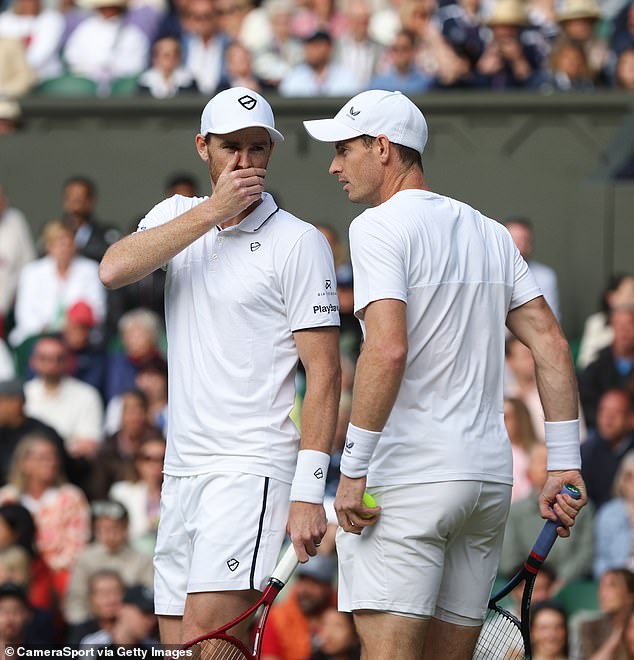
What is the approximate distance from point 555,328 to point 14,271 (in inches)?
317

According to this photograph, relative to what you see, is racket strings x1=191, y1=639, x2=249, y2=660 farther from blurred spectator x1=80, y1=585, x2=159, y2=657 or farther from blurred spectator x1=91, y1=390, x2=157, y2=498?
blurred spectator x1=91, y1=390, x2=157, y2=498

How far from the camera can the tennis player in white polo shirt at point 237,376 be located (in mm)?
4598

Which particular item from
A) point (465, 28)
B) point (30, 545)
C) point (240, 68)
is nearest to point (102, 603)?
point (30, 545)

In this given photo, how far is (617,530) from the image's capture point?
8914mm

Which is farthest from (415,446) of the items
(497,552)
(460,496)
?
(497,552)

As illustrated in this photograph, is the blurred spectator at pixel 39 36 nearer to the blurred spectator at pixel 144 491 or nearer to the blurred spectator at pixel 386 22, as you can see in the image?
the blurred spectator at pixel 386 22

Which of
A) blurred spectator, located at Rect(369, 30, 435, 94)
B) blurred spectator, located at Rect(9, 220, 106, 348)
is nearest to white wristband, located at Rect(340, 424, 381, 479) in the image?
blurred spectator, located at Rect(9, 220, 106, 348)

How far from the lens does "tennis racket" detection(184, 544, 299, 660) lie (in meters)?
4.47

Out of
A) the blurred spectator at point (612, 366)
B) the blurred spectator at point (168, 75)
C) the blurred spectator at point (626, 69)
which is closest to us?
the blurred spectator at point (612, 366)

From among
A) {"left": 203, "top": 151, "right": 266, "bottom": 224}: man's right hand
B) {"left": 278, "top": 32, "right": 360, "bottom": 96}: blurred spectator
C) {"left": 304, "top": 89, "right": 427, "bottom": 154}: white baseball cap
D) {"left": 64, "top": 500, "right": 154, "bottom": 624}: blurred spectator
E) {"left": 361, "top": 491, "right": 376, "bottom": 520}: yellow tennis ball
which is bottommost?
{"left": 64, "top": 500, "right": 154, "bottom": 624}: blurred spectator

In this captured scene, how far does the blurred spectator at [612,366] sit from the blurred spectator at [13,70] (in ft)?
20.2

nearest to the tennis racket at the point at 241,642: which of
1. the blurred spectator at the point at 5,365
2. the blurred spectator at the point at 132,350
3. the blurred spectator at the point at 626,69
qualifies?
the blurred spectator at the point at 132,350

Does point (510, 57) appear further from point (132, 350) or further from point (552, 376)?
point (552, 376)

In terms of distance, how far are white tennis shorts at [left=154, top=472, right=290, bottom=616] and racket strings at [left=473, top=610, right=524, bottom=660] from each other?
769 mm
